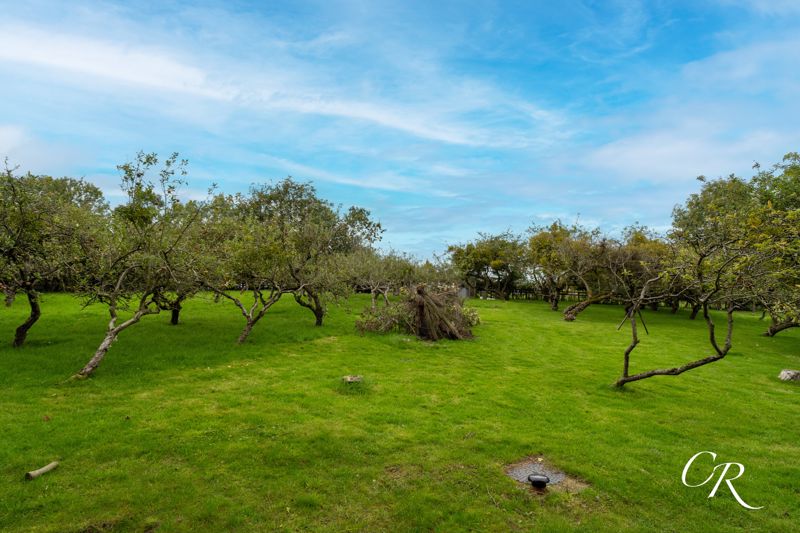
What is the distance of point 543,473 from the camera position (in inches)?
383

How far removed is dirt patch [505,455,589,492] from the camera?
9.20m

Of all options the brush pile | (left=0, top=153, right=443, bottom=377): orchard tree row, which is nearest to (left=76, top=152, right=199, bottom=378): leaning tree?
(left=0, top=153, right=443, bottom=377): orchard tree row

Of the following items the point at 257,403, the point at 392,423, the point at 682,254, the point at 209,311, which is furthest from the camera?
the point at 209,311

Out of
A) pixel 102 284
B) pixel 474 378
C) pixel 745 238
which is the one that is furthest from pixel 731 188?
pixel 102 284

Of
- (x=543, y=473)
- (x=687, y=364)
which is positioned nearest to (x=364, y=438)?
(x=543, y=473)

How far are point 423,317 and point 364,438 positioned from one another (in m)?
15.5

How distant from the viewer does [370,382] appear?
16.7m

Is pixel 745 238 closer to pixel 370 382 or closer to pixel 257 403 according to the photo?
pixel 370 382

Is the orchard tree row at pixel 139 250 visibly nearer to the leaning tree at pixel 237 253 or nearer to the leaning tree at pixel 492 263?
the leaning tree at pixel 237 253

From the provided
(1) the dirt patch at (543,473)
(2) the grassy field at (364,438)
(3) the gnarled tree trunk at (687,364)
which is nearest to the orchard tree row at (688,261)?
(3) the gnarled tree trunk at (687,364)

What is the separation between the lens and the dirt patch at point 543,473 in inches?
362

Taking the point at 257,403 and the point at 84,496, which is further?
the point at 257,403

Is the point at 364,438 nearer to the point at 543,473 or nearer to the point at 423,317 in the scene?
the point at 543,473

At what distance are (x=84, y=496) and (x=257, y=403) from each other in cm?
581
